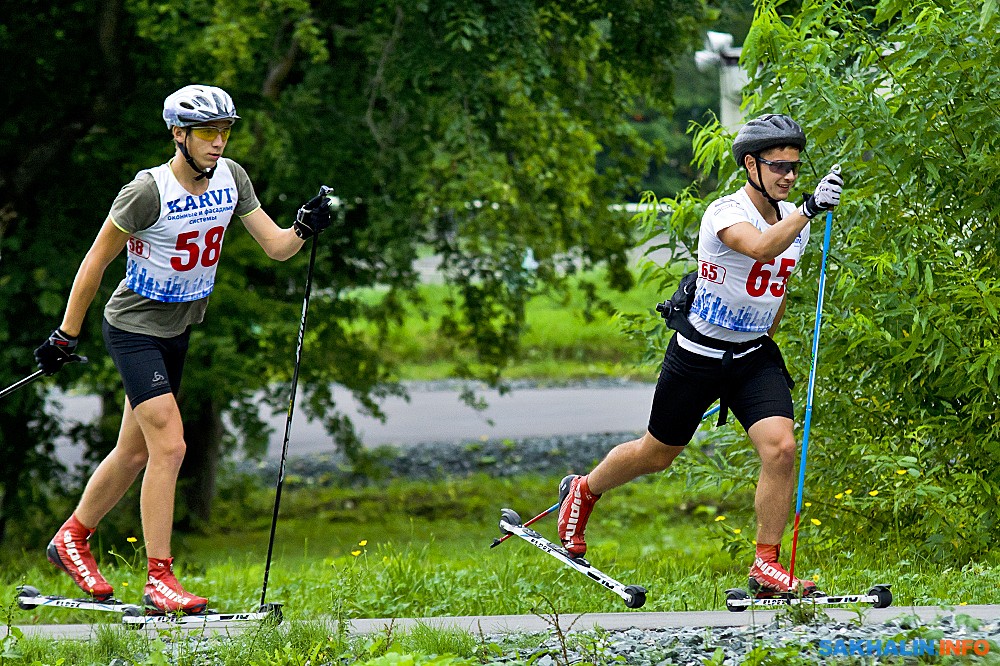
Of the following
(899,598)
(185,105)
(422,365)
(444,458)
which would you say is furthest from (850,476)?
(422,365)

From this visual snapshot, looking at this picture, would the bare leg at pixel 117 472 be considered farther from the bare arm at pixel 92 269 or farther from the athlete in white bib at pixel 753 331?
the athlete in white bib at pixel 753 331

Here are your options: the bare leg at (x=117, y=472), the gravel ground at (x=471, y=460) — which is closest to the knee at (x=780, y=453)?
the bare leg at (x=117, y=472)

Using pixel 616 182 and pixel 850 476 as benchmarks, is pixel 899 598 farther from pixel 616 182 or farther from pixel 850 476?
pixel 616 182

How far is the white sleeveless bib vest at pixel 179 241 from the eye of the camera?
17.7ft

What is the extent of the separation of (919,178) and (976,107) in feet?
1.59

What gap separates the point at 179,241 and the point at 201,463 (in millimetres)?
9100

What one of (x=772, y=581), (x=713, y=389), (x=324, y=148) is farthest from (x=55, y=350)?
(x=324, y=148)

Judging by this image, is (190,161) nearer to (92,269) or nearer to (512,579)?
(92,269)

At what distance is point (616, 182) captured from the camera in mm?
14281

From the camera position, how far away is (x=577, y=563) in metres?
5.85

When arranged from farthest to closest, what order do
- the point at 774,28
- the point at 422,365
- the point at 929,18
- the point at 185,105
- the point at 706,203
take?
the point at 422,365
the point at 706,203
the point at 774,28
the point at 929,18
the point at 185,105

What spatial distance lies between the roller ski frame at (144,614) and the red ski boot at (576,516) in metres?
1.44

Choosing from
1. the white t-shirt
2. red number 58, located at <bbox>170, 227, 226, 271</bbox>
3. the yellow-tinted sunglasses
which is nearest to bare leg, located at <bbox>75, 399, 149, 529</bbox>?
red number 58, located at <bbox>170, 227, 226, 271</bbox>

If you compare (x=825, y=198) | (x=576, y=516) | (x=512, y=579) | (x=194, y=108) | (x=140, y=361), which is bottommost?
(x=512, y=579)
